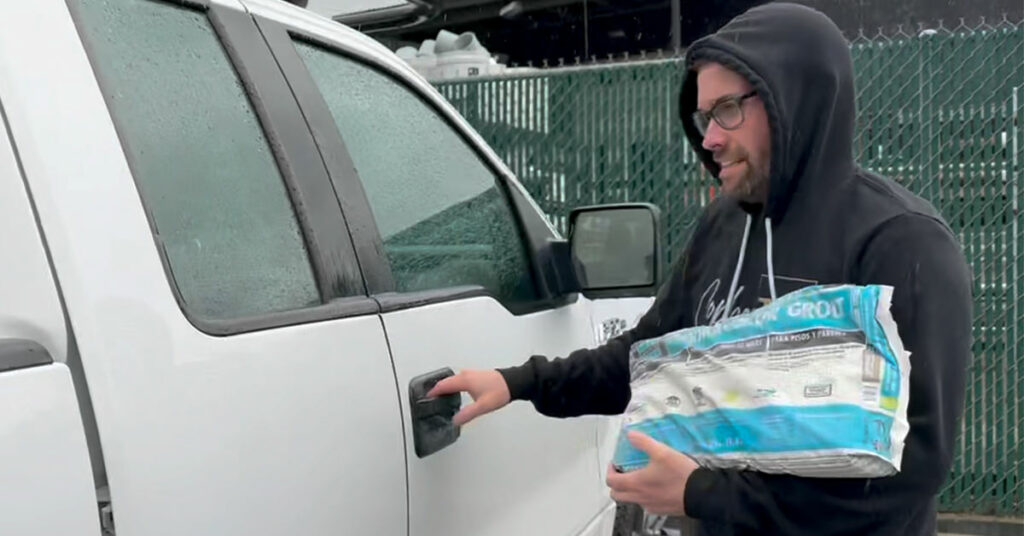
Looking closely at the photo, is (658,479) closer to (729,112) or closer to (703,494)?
(703,494)

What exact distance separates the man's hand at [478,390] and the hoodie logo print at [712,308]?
0.43m

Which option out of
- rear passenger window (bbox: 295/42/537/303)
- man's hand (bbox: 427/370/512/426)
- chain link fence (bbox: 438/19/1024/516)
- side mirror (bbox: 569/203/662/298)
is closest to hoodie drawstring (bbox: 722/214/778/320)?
man's hand (bbox: 427/370/512/426)

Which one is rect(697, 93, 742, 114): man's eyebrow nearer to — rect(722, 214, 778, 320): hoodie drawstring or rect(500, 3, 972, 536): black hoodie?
rect(500, 3, 972, 536): black hoodie

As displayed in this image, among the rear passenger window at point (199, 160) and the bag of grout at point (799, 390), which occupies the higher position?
the rear passenger window at point (199, 160)

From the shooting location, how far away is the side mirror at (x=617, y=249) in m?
2.71

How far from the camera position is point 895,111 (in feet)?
17.3

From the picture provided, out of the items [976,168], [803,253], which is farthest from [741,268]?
[976,168]

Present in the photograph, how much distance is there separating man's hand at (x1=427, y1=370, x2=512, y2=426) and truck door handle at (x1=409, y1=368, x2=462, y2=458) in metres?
0.02

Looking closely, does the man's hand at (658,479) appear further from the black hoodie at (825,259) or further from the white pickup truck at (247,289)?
the white pickup truck at (247,289)

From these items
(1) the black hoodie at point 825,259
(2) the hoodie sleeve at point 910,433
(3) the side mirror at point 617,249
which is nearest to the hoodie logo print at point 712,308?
(1) the black hoodie at point 825,259

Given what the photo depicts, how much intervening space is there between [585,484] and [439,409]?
3.25 feet

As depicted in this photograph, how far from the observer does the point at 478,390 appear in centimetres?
191

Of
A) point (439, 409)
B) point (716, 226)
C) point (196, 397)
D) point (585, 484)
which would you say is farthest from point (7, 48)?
point (585, 484)

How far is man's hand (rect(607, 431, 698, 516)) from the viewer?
1485 millimetres
